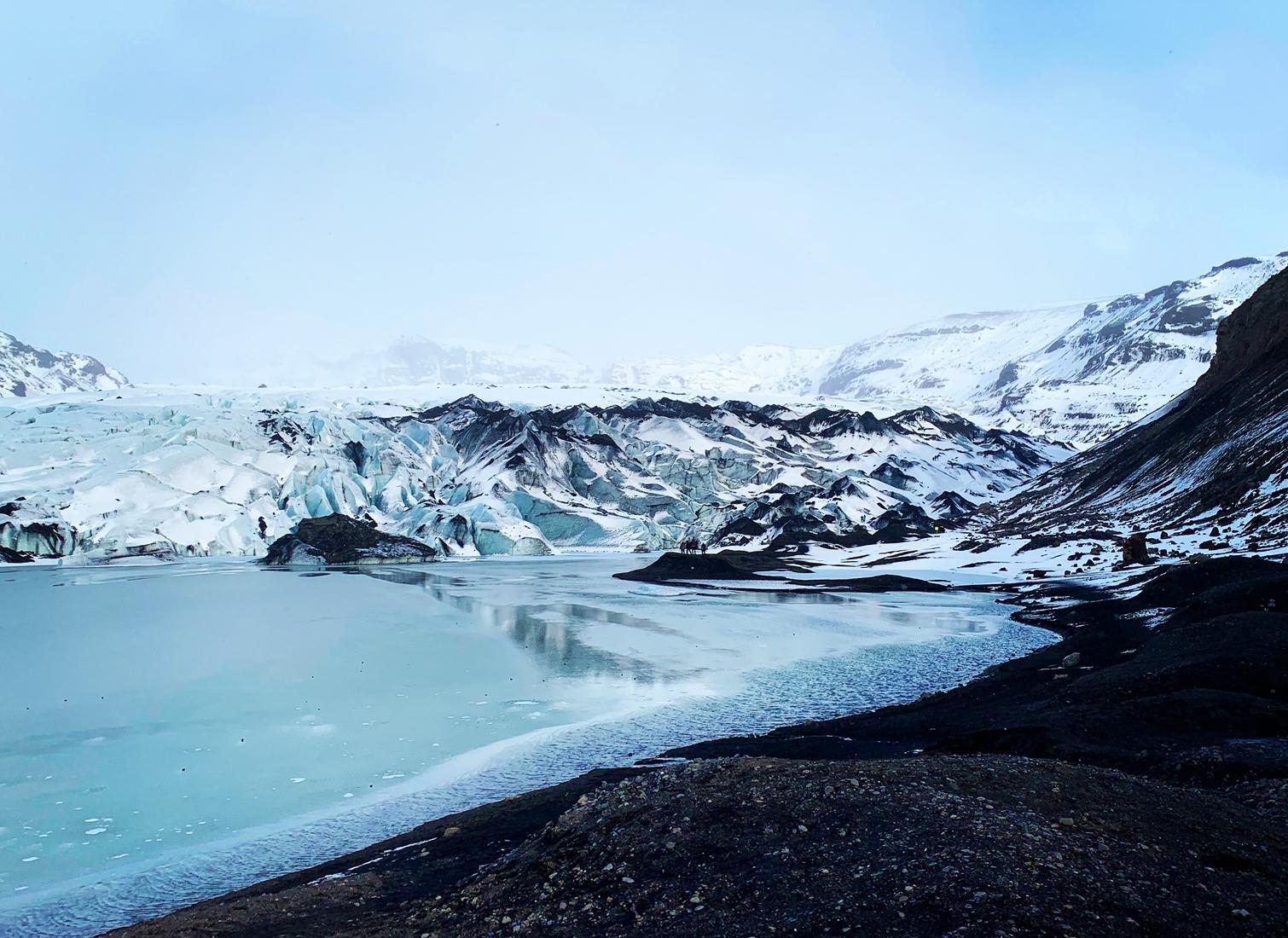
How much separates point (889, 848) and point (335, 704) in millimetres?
13168

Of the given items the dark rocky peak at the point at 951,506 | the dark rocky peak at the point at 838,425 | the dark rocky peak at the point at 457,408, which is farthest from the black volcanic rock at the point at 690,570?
the dark rocky peak at the point at 838,425

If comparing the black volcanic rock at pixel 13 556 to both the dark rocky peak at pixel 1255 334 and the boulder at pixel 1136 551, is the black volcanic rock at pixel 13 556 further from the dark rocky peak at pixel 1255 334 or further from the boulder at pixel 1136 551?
the dark rocky peak at pixel 1255 334

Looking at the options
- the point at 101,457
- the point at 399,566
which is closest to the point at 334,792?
the point at 399,566

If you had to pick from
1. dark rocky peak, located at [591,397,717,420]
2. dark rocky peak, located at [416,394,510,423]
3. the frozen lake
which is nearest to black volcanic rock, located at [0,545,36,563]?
the frozen lake

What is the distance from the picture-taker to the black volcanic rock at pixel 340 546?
196 ft

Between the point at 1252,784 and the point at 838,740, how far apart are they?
5.48 m

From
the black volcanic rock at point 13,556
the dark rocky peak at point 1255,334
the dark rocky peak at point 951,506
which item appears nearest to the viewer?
the black volcanic rock at point 13,556

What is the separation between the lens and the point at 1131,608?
80.8 ft

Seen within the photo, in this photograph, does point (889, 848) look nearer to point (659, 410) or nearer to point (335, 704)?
point (335, 704)

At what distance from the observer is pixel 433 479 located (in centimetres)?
8531

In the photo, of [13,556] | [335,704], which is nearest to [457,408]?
[13,556]

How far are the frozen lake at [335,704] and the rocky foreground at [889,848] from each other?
1639 mm

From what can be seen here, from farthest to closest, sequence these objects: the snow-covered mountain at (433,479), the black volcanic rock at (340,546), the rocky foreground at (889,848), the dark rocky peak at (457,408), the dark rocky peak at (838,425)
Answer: the dark rocky peak at (838,425) < the dark rocky peak at (457,408) < the snow-covered mountain at (433,479) < the black volcanic rock at (340,546) < the rocky foreground at (889,848)

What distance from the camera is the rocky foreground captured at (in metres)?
5.30
